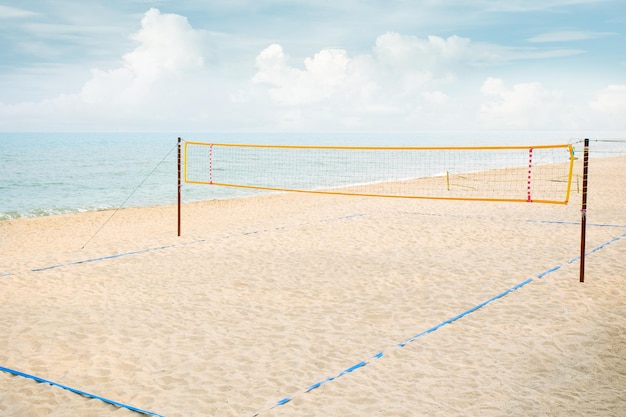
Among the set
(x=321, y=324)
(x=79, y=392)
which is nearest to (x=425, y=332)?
(x=321, y=324)

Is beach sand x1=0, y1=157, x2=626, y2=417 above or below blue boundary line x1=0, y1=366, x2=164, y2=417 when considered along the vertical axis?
above

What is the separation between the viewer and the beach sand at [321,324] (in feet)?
13.4

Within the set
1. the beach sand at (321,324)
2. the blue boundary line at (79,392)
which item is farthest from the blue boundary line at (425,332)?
the blue boundary line at (79,392)

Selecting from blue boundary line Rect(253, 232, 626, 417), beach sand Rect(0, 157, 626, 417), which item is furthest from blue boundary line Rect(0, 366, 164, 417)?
blue boundary line Rect(253, 232, 626, 417)

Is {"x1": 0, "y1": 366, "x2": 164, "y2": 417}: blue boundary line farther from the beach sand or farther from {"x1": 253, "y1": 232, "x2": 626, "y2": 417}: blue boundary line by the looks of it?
{"x1": 253, "y1": 232, "x2": 626, "y2": 417}: blue boundary line

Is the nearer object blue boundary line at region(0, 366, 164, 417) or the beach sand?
blue boundary line at region(0, 366, 164, 417)

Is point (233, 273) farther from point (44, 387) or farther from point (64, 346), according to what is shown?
point (44, 387)

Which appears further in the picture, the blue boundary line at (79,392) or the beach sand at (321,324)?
the beach sand at (321,324)

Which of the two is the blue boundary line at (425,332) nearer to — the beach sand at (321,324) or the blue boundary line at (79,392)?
the beach sand at (321,324)

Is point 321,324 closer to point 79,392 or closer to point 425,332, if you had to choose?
point 425,332

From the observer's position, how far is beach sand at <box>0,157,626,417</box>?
4070mm

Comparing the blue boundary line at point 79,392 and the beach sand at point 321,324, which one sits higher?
the beach sand at point 321,324

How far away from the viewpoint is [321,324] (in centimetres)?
566

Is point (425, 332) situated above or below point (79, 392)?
above
